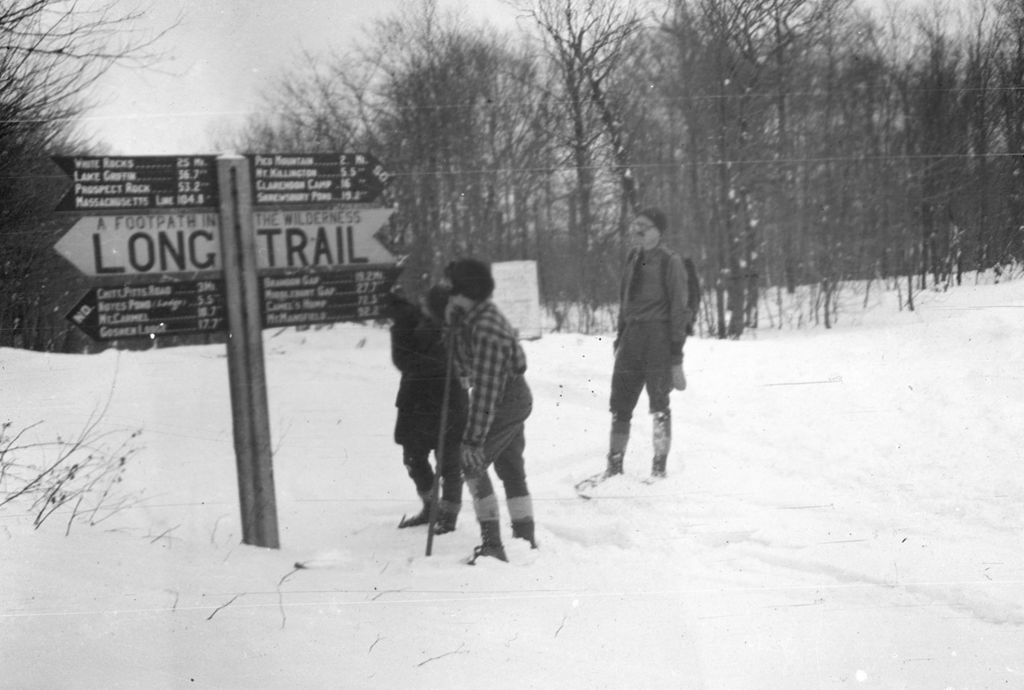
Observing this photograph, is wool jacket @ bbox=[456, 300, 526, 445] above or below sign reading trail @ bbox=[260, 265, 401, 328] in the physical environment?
below

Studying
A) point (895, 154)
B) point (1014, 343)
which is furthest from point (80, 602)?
point (1014, 343)

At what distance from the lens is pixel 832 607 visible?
3277mm

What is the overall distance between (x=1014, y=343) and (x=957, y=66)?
1809 millimetres

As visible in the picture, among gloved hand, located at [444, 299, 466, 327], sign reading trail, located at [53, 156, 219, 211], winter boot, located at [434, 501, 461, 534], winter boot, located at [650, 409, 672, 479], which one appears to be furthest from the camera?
winter boot, located at [650, 409, 672, 479]

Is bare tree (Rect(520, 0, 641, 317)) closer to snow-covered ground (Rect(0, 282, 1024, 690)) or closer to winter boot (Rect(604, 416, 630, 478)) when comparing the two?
snow-covered ground (Rect(0, 282, 1024, 690))

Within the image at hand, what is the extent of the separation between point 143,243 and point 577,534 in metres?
2.34

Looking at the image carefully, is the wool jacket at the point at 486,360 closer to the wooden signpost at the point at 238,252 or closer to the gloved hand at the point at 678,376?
the wooden signpost at the point at 238,252

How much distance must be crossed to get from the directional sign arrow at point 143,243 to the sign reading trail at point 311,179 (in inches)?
9.7

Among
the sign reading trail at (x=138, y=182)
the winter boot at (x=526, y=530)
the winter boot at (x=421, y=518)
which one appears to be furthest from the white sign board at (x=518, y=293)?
the sign reading trail at (x=138, y=182)

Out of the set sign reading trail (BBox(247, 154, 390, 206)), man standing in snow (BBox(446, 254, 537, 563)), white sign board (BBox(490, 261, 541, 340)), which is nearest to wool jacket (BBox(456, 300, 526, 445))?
man standing in snow (BBox(446, 254, 537, 563))

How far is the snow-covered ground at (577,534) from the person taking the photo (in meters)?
2.74

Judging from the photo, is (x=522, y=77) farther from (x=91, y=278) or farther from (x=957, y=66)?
(x=957, y=66)

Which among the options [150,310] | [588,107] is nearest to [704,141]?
[588,107]

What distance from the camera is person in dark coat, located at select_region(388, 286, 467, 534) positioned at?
391 centimetres
